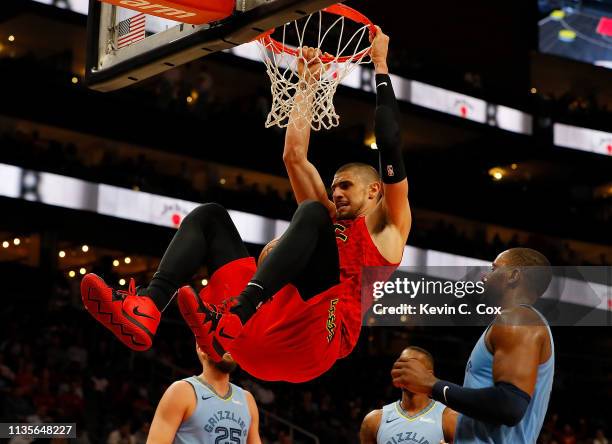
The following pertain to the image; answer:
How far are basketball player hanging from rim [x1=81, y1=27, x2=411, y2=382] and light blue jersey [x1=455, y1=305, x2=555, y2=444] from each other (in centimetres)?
98

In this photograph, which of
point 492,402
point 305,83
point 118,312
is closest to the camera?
point 492,402

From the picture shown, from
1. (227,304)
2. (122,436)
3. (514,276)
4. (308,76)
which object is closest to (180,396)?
(227,304)

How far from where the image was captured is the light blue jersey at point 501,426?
195 inches

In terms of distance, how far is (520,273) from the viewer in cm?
504

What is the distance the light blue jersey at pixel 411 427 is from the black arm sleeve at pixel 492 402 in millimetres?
3290

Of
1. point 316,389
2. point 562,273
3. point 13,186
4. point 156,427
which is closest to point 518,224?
point 562,273

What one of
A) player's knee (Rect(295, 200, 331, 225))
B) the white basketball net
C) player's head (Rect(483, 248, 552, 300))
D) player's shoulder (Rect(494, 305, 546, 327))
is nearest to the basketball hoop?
the white basketball net

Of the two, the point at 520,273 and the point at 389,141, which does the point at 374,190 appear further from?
the point at 520,273

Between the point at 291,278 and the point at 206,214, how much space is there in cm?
67

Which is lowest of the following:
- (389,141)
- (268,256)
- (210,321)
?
(210,321)

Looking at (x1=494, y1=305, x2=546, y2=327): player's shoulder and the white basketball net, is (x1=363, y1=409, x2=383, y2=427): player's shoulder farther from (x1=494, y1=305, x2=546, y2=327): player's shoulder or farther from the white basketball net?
(x1=494, y1=305, x2=546, y2=327): player's shoulder

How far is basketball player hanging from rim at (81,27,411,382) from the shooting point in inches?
201

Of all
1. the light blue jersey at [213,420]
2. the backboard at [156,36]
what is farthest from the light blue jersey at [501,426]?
the light blue jersey at [213,420]

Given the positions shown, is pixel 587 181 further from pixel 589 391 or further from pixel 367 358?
pixel 367 358
